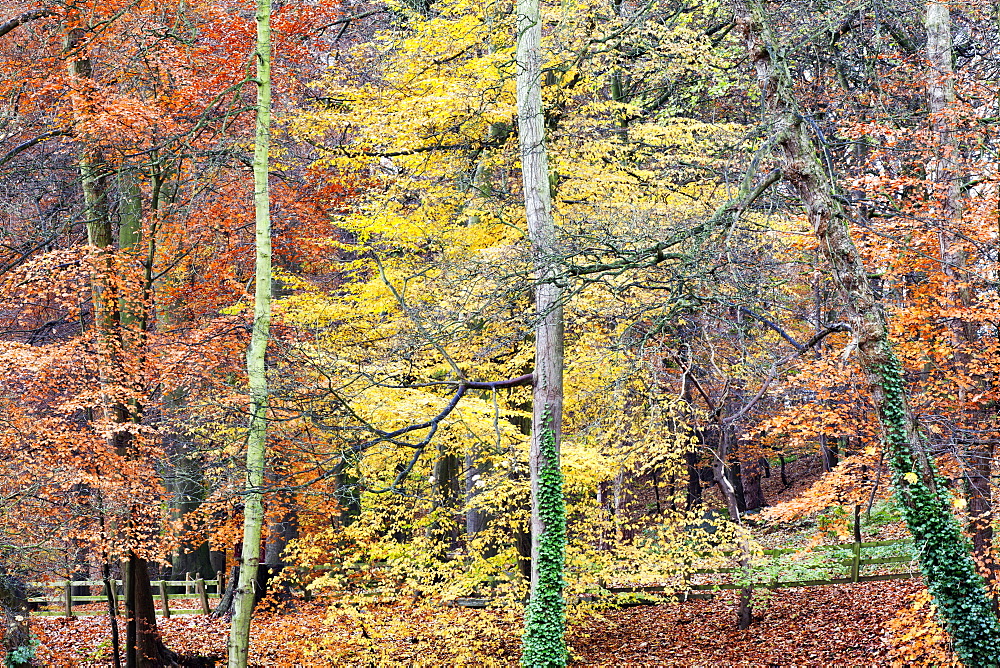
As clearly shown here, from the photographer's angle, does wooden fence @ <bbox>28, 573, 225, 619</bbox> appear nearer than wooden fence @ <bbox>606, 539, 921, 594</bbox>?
No

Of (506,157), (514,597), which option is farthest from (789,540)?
(506,157)

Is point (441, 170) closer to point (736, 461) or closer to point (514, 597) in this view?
point (514, 597)

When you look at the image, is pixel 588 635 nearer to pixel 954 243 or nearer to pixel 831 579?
pixel 831 579

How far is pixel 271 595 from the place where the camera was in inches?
594

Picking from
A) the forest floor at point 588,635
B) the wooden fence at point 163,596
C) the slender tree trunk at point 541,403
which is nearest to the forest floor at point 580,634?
the forest floor at point 588,635

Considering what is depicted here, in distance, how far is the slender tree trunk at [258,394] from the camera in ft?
31.3

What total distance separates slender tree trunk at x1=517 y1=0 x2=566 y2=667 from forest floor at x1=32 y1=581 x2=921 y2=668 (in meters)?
1.15

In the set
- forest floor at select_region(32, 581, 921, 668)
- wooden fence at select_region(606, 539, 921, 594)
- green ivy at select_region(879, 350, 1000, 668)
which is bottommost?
forest floor at select_region(32, 581, 921, 668)

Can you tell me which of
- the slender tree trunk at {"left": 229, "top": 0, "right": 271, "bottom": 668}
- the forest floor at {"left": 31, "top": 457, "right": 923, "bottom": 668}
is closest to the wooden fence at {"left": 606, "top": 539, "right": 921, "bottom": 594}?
the forest floor at {"left": 31, "top": 457, "right": 923, "bottom": 668}

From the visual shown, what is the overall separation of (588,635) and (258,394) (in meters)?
6.69

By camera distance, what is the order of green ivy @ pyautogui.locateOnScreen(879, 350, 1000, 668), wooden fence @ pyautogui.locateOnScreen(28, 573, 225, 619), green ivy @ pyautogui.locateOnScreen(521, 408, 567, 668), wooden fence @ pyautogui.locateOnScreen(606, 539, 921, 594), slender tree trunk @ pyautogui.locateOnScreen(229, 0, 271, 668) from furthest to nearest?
wooden fence @ pyautogui.locateOnScreen(28, 573, 225, 619) < wooden fence @ pyautogui.locateOnScreen(606, 539, 921, 594) < green ivy @ pyautogui.locateOnScreen(521, 408, 567, 668) < slender tree trunk @ pyautogui.locateOnScreen(229, 0, 271, 668) < green ivy @ pyautogui.locateOnScreen(879, 350, 1000, 668)

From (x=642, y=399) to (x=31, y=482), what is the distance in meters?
10.3

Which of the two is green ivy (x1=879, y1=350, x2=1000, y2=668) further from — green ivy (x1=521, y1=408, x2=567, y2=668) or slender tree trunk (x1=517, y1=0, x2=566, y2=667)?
green ivy (x1=521, y1=408, x2=567, y2=668)

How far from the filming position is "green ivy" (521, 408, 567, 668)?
11.2 metres
